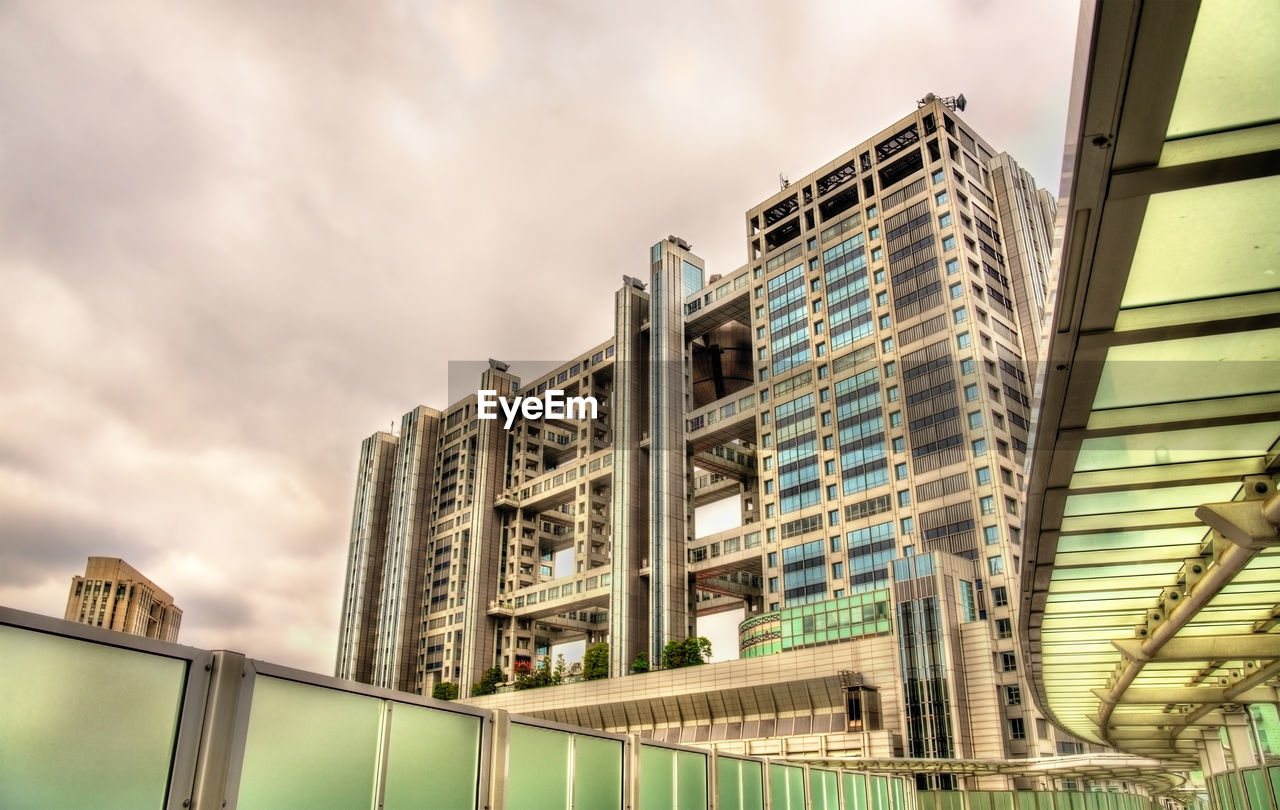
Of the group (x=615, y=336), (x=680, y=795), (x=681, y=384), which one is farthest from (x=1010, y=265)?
(x=680, y=795)

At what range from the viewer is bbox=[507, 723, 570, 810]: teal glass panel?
10875 mm

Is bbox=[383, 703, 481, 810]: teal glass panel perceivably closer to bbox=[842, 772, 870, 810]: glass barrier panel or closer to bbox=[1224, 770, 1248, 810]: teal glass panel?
bbox=[842, 772, 870, 810]: glass barrier panel

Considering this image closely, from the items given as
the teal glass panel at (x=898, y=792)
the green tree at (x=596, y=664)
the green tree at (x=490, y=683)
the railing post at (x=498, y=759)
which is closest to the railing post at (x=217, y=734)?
the railing post at (x=498, y=759)

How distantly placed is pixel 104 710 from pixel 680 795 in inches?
443

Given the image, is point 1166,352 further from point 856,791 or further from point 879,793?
point 879,793

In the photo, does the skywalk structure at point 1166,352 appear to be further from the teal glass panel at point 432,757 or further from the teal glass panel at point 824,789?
the teal glass panel at point 432,757

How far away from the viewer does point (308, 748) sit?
8.09 m

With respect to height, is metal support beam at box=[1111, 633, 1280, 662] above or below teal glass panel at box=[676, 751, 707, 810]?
above

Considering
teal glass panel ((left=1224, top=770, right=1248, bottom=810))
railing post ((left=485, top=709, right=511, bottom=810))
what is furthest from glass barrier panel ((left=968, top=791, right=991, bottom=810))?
railing post ((left=485, top=709, right=511, bottom=810))

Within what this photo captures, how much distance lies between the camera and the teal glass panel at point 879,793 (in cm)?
2666

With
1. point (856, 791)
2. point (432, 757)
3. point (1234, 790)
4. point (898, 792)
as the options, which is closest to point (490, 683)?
point (898, 792)

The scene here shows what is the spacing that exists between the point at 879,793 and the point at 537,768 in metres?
19.2

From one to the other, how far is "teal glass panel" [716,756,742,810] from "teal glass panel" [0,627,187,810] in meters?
12.4

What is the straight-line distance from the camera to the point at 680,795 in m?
15.7
